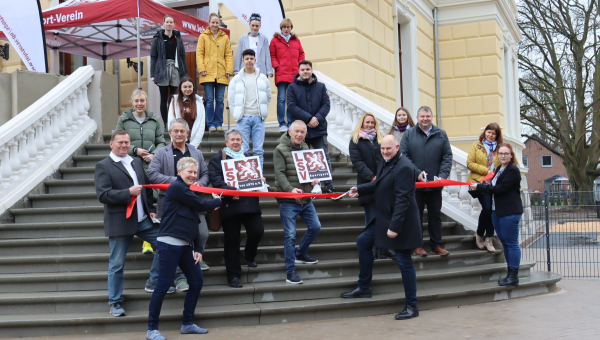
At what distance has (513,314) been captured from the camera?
6.23 metres

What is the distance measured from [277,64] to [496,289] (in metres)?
4.97

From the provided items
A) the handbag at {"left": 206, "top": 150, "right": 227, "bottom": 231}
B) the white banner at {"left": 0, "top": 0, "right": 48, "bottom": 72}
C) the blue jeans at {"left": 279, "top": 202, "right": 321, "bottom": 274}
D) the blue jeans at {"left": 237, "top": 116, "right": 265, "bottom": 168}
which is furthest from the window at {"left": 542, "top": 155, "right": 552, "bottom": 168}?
the handbag at {"left": 206, "top": 150, "right": 227, "bottom": 231}

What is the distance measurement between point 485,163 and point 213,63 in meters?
4.65

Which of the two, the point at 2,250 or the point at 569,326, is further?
the point at 2,250

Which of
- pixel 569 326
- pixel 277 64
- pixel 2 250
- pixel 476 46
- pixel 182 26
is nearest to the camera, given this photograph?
pixel 569 326

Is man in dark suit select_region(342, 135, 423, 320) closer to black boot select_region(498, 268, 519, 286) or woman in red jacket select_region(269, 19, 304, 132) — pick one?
black boot select_region(498, 268, 519, 286)

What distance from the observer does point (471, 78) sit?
16266mm

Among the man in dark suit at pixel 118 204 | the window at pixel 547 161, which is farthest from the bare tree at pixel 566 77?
the window at pixel 547 161

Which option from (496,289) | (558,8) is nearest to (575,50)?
(558,8)

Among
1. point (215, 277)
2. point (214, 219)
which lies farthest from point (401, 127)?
point (215, 277)

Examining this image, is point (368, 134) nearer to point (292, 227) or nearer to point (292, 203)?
point (292, 203)

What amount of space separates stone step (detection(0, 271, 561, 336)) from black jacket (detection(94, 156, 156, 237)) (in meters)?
0.88

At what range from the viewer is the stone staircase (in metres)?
5.92

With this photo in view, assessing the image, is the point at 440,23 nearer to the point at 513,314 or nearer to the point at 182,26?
the point at 182,26
